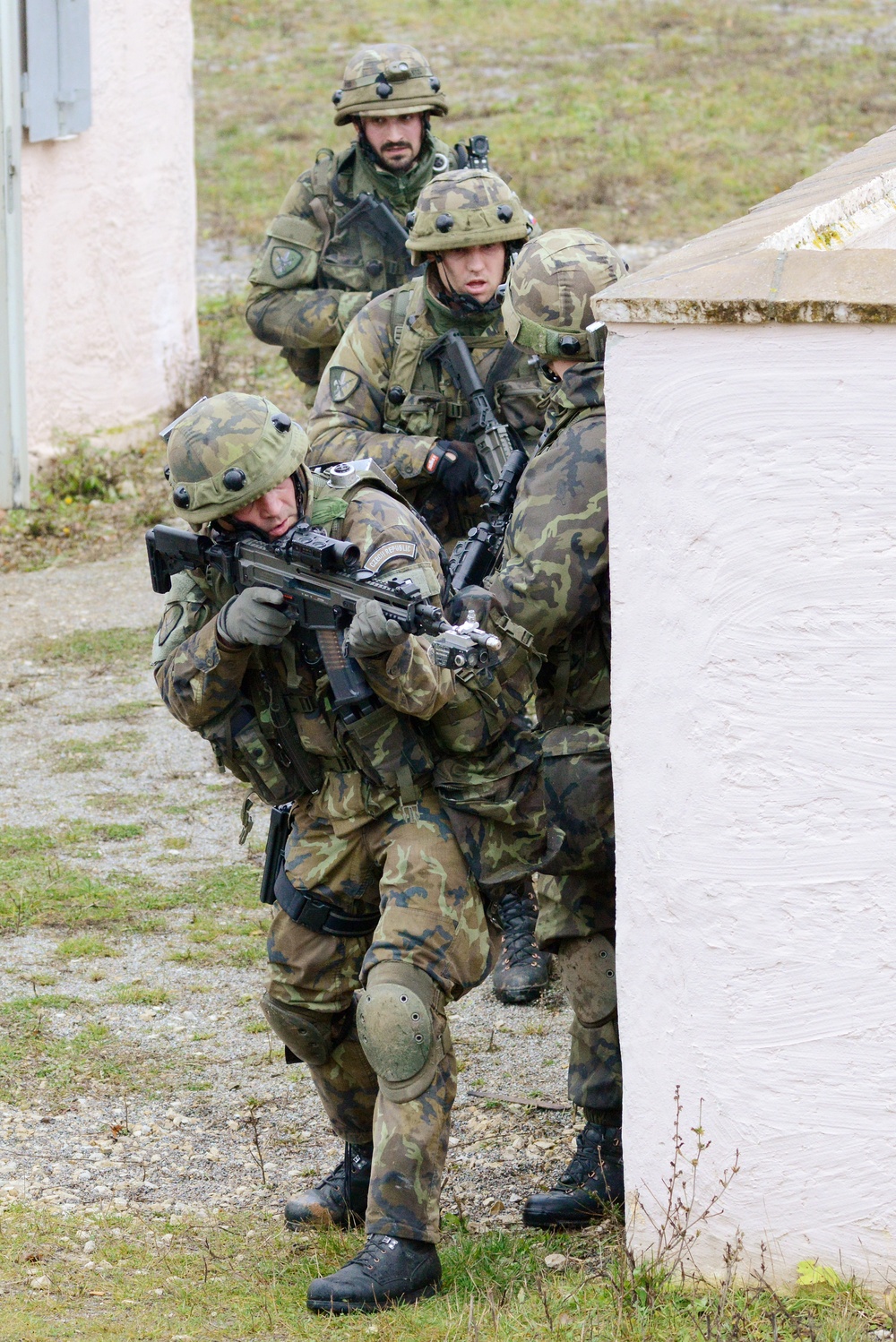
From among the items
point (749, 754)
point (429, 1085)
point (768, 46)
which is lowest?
point (429, 1085)

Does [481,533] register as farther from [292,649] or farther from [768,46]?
[768,46]

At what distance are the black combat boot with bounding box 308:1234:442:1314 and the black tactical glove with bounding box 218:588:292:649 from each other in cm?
121

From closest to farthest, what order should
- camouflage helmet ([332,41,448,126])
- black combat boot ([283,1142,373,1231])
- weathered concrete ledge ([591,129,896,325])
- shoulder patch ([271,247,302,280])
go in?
weathered concrete ledge ([591,129,896,325])
black combat boot ([283,1142,373,1231])
camouflage helmet ([332,41,448,126])
shoulder patch ([271,247,302,280])

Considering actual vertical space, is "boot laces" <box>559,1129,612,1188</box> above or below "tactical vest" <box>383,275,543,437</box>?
below

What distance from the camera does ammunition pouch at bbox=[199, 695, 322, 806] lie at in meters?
3.76

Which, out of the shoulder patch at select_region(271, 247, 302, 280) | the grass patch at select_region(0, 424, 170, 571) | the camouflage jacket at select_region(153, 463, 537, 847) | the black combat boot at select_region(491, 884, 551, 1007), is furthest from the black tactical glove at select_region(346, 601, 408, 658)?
the grass patch at select_region(0, 424, 170, 571)

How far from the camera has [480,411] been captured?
5402 mm

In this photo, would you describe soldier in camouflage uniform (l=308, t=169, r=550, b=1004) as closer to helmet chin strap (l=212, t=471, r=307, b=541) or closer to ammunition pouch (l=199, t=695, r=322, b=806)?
ammunition pouch (l=199, t=695, r=322, b=806)

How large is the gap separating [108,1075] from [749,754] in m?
2.42

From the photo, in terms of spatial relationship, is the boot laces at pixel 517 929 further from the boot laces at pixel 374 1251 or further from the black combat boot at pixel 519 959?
the boot laces at pixel 374 1251

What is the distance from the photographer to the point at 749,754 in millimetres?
3049

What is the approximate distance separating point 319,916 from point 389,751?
0.41 m

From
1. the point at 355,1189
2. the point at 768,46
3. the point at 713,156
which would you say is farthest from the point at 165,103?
the point at 768,46

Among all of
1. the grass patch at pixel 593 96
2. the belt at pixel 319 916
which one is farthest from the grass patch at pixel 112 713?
the grass patch at pixel 593 96
